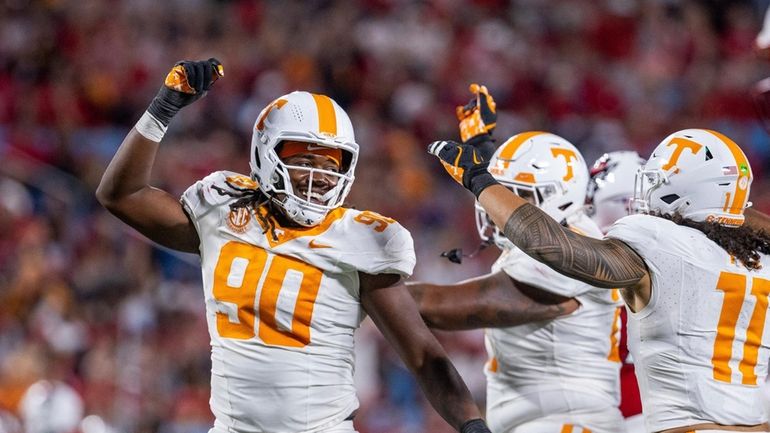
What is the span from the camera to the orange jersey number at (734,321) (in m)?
3.06

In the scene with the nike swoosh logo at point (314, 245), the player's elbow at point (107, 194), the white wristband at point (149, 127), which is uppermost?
the white wristband at point (149, 127)

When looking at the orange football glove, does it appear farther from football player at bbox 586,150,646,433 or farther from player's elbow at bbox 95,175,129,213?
player's elbow at bbox 95,175,129,213

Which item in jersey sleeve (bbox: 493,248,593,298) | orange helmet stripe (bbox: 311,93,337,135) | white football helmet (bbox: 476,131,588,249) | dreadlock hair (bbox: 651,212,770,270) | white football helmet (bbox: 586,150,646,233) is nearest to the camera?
dreadlock hair (bbox: 651,212,770,270)

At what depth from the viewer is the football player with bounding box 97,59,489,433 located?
10.3 feet

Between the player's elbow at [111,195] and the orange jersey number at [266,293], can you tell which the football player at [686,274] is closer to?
the orange jersey number at [266,293]

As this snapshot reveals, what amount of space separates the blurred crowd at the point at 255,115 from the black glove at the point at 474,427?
139 inches

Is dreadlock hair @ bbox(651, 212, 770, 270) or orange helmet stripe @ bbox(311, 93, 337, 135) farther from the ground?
orange helmet stripe @ bbox(311, 93, 337, 135)

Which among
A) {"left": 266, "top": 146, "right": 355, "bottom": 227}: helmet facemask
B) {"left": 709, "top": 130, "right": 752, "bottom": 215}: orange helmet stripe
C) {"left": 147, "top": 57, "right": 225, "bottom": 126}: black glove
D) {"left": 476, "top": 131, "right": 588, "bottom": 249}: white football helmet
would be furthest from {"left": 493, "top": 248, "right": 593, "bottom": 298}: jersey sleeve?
{"left": 147, "top": 57, "right": 225, "bottom": 126}: black glove

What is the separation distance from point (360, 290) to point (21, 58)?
7.04 meters

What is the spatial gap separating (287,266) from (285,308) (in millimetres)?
124

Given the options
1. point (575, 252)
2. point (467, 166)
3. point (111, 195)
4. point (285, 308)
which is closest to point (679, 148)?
point (575, 252)

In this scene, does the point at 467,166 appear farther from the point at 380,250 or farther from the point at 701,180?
the point at 701,180

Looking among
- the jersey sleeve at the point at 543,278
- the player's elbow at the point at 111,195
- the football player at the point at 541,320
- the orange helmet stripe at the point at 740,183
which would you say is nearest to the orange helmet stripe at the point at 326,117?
the player's elbow at the point at 111,195

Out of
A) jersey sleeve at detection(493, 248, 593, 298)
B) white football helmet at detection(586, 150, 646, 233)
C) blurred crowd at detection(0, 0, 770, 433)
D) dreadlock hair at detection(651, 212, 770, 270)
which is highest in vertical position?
dreadlock hair at detection(651, 212, 770, 270)
